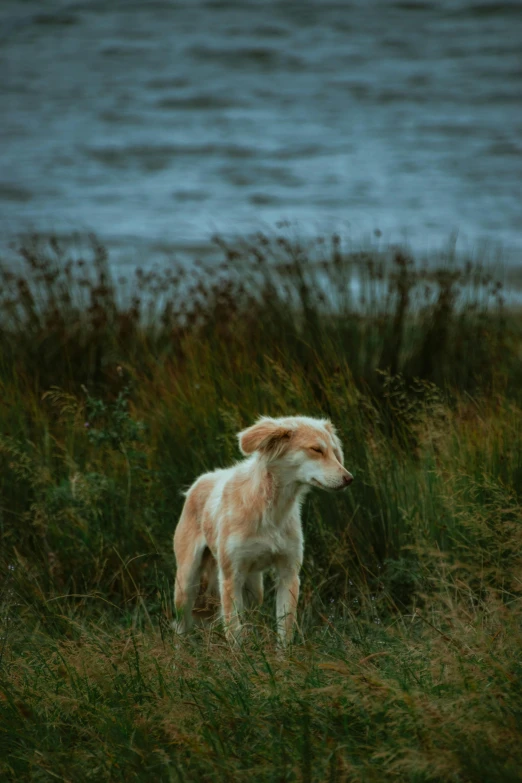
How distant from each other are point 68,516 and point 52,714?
2.42m

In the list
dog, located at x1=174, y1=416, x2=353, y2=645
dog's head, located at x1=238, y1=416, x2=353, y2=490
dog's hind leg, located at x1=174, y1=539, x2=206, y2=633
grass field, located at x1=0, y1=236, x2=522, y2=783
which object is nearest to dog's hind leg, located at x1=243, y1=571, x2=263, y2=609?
dog, located at x1=174, y1=416, x2=353, y2=645

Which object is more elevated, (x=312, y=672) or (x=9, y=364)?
(x=312, y=672)

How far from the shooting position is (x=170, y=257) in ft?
36.1

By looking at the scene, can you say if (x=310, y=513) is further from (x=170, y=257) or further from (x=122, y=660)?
(x=170, y=257)

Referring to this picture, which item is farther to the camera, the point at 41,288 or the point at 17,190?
the point at 17,190

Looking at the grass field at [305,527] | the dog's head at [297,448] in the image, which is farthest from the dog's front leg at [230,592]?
the dog's head at [297,448]

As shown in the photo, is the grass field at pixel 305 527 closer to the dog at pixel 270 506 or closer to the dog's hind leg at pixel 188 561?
the dog's hind leg at pixel 188 561

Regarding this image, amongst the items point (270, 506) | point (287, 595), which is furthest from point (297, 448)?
point (287, 595)

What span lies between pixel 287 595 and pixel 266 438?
2.75 ft

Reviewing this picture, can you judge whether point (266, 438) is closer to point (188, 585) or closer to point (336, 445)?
point (336, 445)

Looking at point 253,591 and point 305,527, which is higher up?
point 253,591

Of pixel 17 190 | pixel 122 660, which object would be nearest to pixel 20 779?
pixel 122 660

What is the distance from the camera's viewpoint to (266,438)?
4.98 m

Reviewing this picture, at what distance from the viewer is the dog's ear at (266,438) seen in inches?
196
